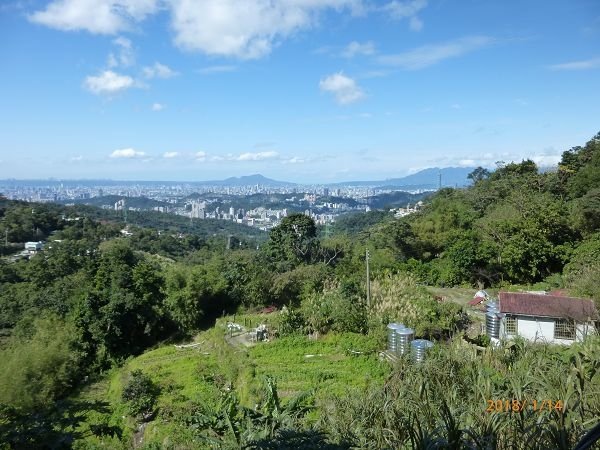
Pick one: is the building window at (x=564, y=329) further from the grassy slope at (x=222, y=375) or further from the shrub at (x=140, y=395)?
the shrub at (x=140, y=395)

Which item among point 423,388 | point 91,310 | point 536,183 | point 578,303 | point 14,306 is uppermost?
point 536,183

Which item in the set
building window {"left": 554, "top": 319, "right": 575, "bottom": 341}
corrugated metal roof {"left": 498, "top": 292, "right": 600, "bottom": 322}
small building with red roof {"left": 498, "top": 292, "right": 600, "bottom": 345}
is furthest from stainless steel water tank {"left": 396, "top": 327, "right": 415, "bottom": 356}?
building window {"left": 554, "top": 319, "right": 575, "bottom": 341}

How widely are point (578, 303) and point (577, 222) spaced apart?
26.7ft

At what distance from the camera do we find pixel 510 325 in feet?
36.3

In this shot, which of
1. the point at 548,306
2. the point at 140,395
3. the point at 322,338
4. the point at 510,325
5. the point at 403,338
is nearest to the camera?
the point at 140,395

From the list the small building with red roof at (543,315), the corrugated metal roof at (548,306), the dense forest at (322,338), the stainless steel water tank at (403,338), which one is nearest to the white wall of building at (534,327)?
the small building with red roof at (543,315)

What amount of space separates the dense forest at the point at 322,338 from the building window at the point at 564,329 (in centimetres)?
102

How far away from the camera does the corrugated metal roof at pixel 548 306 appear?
33.5 ft

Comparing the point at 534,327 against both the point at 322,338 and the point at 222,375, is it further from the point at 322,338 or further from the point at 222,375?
the point at 222,375

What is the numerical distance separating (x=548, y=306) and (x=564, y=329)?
2.03 ft

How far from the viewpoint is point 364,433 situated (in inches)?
171

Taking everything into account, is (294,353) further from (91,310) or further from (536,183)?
(536,183)

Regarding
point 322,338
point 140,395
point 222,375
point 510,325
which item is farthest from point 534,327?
point 140,395

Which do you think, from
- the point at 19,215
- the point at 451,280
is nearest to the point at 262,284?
the point at 451,280
